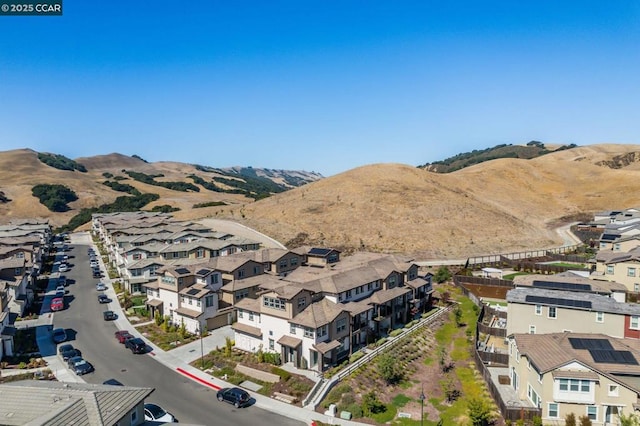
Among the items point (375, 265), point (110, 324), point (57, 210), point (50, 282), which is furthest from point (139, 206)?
point (375, 265)

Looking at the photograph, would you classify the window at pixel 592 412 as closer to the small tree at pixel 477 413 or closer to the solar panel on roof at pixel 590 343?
the solar panel on roof at pixel 590 343

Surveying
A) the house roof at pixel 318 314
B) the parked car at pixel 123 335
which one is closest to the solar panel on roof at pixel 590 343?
the house roof at pixel 318 314

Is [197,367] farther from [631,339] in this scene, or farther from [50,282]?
[50,282]

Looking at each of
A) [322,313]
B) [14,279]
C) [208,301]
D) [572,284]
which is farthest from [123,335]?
[572,284]

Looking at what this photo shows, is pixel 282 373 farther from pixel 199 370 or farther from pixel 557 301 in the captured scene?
pixel 557 301

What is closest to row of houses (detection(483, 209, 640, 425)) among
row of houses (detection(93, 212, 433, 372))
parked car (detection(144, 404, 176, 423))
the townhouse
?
the townhouse

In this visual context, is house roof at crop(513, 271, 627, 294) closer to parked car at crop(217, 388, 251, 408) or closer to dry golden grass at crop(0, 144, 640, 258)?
parked car at crop(217, 388, 251, 408)
